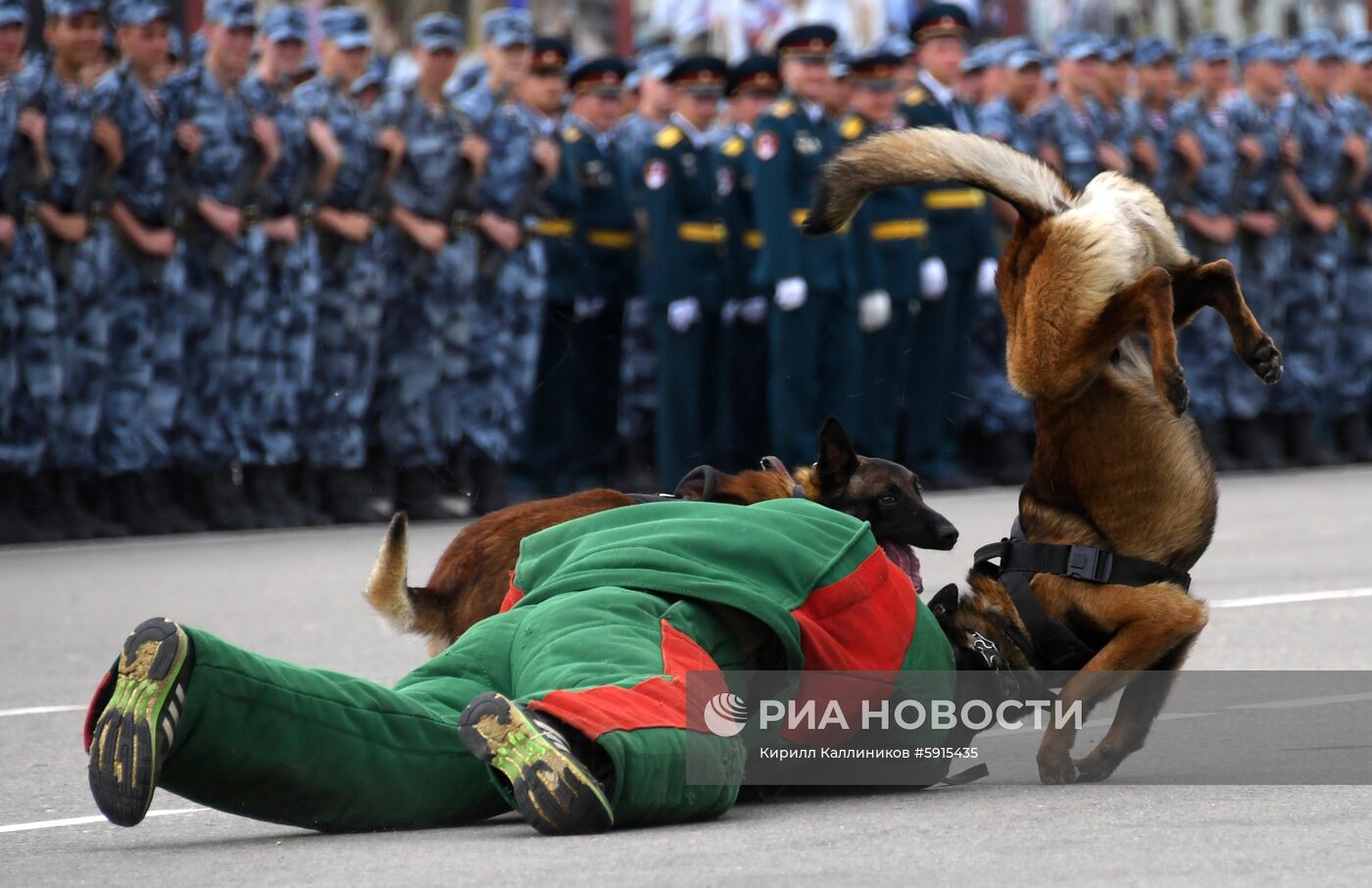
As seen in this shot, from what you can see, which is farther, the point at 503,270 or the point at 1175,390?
the point at 503,270

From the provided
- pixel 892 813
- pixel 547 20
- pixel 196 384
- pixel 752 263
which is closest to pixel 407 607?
pixel 892 813

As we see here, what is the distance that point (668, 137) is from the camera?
1472 cm

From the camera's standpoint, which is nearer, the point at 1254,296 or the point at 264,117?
the point at 264,117

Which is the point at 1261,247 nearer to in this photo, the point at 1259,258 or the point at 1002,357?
the point at 1259,258

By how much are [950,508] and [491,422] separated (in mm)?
2821

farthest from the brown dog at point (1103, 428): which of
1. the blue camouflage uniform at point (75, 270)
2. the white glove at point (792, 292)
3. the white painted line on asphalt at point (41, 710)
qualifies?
the white glove at point (792, 292)

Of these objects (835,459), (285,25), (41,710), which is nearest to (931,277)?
(285,25)

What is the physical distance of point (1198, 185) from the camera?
1714cm

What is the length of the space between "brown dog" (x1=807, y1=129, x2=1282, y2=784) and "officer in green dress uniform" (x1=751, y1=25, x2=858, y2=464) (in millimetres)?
8497

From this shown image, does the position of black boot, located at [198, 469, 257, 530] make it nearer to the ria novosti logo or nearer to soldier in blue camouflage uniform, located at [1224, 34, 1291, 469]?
soldier in blue camouflage uniform, located at [1224, 34, 1291, 469]

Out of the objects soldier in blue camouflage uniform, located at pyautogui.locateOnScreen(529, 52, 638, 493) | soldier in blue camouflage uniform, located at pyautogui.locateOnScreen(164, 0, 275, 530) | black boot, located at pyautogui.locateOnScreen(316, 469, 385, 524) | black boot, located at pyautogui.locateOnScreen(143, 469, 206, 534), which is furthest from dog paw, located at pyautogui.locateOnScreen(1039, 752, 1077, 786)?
soldier in blue camouflage uniform, located at pyautogui.locateOnScreen(529, 52, 638, 493)

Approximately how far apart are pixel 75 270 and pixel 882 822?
8768 millimetres

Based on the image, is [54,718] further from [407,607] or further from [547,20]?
[547,20]

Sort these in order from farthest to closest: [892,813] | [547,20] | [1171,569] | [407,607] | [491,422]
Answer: [547,20]
[491,422]
[407,607]
[1171,569]
[892,813]
